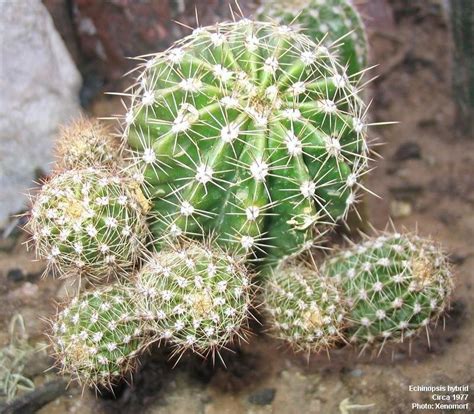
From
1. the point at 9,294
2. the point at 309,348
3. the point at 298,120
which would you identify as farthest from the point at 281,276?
the point at 9,294

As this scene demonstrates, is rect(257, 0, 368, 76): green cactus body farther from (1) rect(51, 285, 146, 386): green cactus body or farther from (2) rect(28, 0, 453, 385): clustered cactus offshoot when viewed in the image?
(1) rect(51, 285, 146, 386): green cactus body

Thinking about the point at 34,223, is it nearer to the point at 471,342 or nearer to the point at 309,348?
the point at 309,348

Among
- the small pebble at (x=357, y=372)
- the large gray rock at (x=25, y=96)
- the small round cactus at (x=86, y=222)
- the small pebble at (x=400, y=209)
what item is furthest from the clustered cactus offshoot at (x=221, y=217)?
the small pebble at (x=400, y=209)

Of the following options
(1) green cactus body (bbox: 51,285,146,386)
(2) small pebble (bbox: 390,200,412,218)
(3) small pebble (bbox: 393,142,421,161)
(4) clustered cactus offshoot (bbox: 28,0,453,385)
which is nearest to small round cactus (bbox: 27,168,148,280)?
(4) clustered cactus offshoot (bbox: 28,0,453,385)

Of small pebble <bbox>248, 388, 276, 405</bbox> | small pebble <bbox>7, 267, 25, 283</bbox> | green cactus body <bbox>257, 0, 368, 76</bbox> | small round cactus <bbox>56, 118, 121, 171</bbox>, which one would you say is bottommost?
small pebble <bbox>248, 388, 276, 405</bbox>

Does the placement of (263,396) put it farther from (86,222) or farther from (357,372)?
(86,222)

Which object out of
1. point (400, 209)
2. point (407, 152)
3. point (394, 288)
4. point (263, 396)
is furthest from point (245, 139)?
point (407, 152)

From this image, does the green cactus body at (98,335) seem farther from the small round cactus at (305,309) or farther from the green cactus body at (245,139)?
the small round cactus at (305,309)
